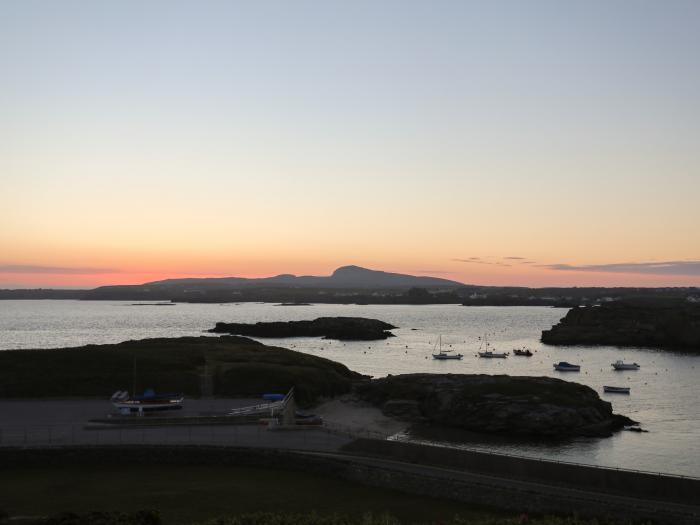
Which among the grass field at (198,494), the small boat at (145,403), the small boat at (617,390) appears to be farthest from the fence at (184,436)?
the small boat at (617,390)

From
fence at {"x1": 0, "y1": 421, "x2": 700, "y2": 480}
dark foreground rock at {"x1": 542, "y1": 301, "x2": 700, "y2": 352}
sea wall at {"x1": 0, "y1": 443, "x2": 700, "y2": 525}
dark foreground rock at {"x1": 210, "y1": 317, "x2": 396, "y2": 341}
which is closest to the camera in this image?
sea wall at {"x1": 0, "y1": 443, "x2": 700, "y2": 525}

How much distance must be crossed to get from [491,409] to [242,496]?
33.8 meters

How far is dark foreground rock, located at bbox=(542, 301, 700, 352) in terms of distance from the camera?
506 feet

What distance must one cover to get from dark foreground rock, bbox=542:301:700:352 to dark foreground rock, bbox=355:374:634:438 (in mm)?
95722

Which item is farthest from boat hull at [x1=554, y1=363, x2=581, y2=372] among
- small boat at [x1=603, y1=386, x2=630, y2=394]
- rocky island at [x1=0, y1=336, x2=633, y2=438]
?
rocky island at [x1=0, y1=336, x2=633, y2=438]

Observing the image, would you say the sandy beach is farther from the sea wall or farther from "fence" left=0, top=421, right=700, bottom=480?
the sea wall

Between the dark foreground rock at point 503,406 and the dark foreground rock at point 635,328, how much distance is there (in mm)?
95722

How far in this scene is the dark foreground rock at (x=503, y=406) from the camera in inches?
2373

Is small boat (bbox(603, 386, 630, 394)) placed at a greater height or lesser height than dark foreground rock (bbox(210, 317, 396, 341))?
lesser

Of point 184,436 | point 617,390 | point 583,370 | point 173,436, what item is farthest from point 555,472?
point 583,370

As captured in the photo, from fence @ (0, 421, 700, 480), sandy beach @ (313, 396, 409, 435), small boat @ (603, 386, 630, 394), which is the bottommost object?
small boat @ (603, 386, 630, 394)

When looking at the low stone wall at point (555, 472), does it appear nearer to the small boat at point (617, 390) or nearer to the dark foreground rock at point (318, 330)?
the small boat at point (617, 390)

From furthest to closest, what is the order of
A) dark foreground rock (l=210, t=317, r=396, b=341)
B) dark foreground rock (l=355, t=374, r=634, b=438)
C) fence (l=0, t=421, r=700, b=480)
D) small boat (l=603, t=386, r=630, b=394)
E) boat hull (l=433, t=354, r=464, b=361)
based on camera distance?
1. dark foreground rock (l=210, t=317, r=396, b=341)
2. boat hull (l=433, t=354, r=464, b=361)
3. small boat (l=603, t=386, r=630, b=394)
4. dark foreground rock (l=355, t=374, r=634, b=438)
5. fence (l=0, t=421, r=700, b=480)

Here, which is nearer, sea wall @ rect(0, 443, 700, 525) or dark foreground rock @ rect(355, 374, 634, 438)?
sea wall @ rect(0, 443, 700, 525)
